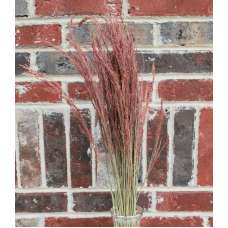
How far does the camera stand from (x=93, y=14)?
4.45ft

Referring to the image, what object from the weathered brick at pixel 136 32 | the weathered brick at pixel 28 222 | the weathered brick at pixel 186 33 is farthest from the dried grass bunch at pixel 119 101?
the weathered brick at pixel 28 222

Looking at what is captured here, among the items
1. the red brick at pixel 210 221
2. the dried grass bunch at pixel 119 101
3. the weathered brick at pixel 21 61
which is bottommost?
the red brick at pixel 210 221

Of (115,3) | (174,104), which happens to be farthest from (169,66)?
(115,3)

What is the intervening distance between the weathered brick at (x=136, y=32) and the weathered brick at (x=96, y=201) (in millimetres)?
511

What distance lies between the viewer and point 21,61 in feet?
4.53

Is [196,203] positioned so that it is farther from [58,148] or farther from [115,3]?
[115,3]

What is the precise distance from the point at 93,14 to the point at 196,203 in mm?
718

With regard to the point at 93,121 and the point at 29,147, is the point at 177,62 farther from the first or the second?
the point at 29,147

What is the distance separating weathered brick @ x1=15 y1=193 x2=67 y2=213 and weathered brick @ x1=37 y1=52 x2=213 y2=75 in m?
0.44

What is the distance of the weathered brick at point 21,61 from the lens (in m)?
1.38

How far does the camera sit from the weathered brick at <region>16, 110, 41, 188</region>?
1.40m

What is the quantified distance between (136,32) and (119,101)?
323 millimetres

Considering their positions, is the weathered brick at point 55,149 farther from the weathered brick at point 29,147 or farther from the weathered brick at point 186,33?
the weathered brick at point 186,33

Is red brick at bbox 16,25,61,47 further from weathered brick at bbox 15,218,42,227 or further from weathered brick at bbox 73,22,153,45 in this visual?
weathered brick at bbox 15,218,42,227
